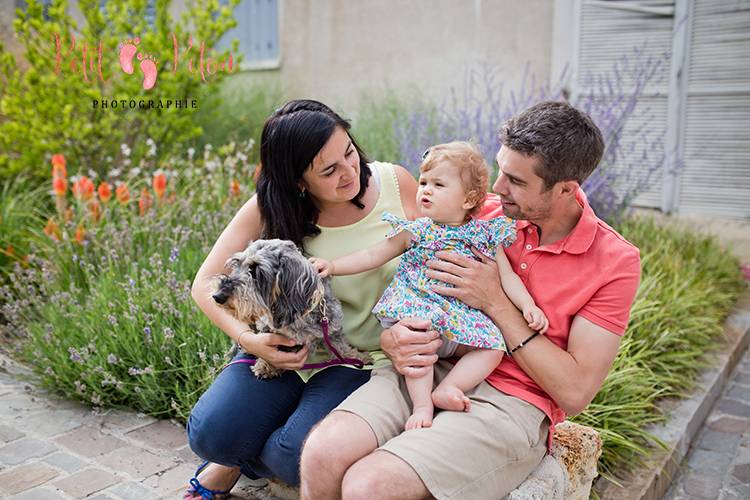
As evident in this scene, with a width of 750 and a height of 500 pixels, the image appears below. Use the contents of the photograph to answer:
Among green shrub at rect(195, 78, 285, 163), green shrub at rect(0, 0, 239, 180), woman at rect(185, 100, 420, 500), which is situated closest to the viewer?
woman at rect(185, 100, 420, 500)

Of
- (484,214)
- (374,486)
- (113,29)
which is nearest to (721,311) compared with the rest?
(484,214)

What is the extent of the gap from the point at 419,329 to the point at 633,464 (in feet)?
5.04

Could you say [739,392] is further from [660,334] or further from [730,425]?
[660,334]

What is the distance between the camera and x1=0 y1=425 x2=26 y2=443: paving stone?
9.47ft

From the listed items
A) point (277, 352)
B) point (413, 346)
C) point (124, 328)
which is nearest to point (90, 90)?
point (124, 328)

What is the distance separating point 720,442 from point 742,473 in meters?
0.36

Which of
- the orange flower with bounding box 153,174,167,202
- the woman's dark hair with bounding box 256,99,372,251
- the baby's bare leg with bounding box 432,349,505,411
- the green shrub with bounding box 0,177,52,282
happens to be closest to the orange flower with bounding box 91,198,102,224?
the orange flower with bounding box 153,174,167,202

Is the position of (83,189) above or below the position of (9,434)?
above

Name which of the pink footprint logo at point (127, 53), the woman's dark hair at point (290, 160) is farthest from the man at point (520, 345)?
the pink footprint logo at point (127, 53)

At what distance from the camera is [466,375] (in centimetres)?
199

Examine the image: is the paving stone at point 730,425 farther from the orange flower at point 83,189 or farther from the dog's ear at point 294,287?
the orange flower at point 83,189

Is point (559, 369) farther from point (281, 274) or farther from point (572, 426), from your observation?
point (281, 274)

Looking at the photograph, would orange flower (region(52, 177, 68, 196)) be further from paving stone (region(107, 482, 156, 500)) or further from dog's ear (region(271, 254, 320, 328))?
dog's ear (region(271, 254, 320, 328))

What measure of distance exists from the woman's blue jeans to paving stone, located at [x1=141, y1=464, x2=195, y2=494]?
375 millimetres
